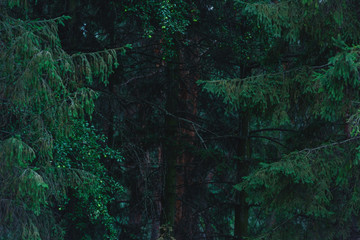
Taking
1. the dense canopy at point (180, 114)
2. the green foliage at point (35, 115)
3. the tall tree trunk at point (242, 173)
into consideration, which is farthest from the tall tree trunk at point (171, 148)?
the green foliage at point (35, 115)

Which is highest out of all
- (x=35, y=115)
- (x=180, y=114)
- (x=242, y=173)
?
(x=180, y=114)

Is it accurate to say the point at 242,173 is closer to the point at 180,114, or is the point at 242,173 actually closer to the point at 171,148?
the point at 171,148

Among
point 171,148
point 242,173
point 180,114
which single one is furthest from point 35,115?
point 242,173

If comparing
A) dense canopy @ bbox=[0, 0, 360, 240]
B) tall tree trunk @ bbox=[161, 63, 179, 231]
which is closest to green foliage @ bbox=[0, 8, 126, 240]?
dense canopy @ bbox=[0, 0, 360, 240]

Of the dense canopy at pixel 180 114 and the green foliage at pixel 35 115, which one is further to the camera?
the dense canopy at pixel 180 114

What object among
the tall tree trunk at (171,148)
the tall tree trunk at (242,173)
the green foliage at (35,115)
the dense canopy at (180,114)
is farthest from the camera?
the tall tree trunk at (171,148)

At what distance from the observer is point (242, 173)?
10477mm

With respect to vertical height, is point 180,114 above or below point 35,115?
above

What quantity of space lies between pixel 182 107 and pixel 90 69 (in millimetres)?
4919

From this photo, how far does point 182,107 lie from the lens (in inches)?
453

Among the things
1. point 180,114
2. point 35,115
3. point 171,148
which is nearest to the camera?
point 35,115

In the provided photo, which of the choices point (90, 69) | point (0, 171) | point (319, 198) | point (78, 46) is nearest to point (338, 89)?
point (319, 198)

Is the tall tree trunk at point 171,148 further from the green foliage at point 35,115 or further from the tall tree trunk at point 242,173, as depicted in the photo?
the green foliage at point 35,115

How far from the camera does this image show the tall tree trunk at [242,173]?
413 inches
